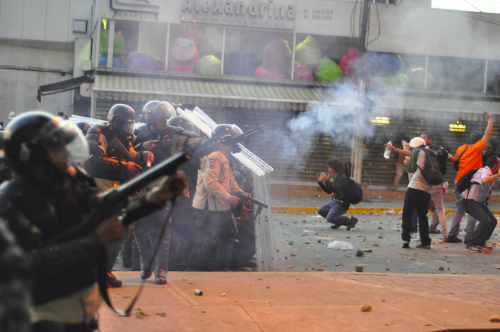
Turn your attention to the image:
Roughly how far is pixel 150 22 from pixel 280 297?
41.2 feet

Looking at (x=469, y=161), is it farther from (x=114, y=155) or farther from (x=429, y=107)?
(x=429, y=107)

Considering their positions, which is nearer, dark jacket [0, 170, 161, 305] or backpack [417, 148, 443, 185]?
dark jacket [0, 170, 161, 305]

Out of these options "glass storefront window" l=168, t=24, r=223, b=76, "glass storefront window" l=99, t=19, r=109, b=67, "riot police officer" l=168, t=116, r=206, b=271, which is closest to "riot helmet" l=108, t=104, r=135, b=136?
"riot police officer" l=168, t=116, r=206, b=271

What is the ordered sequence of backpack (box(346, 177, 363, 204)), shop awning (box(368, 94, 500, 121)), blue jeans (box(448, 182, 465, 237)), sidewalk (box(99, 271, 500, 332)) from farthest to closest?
shop awning (box(368, 94, 500, 121)) < backpack (box(346, 177, 363, 204)) < blue jeans (box(448, 182, 465, 237)) < sidewalk (box(99, 271, 500, 332))

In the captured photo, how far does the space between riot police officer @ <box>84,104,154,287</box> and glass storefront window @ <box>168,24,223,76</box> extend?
10809mm

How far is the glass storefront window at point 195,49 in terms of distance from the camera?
1514 centimetres

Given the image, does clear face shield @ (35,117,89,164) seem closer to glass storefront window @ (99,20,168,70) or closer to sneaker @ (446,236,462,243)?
sneaker @ (446,236,462,243)

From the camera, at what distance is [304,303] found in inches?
171

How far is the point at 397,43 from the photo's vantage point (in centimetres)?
1591

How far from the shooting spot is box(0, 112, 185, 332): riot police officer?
5.52ft

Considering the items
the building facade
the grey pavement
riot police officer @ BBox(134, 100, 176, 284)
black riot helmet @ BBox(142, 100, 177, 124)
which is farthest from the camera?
the building facade

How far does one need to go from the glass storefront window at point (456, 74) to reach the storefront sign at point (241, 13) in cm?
516

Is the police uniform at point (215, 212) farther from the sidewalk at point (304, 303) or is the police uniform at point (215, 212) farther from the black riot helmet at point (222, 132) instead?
the sidewalk at point (304, 303)

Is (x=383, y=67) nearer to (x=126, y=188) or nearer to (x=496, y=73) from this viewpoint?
(x=496, y=73)
